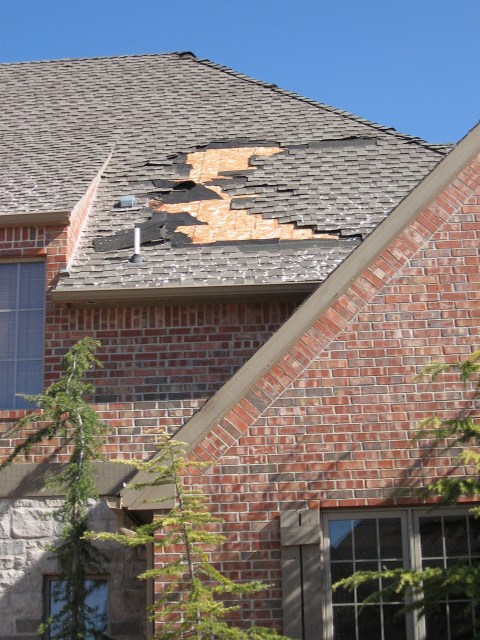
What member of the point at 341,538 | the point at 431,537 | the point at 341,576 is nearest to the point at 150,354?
the point at 341,538

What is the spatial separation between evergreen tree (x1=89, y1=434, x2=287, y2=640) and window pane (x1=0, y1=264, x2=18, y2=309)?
3781 millimetres

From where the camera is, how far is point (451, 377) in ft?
31.0

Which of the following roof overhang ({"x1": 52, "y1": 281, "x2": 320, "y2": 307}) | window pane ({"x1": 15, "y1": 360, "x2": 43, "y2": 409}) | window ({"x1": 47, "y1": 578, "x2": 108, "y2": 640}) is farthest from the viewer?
window pane ({"x1": 15, "y1": 360, "x2": 43, "y2": 409})

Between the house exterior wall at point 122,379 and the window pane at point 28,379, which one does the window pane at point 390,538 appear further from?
the window pane at point 28,379

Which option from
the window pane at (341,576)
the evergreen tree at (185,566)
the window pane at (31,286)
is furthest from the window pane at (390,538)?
the window pane at (31,286)

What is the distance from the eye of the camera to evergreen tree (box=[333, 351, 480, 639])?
25.5 ft

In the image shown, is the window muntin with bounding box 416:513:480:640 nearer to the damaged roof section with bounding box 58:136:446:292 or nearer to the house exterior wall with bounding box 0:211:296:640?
the house exterior wall with bounding box 0:211:296:640

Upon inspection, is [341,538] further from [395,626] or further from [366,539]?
[395,626]

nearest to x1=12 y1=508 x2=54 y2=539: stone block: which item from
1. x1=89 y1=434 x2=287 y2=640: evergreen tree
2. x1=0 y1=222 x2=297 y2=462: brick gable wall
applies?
x1=0 y1=222 x2=297 y2=462: brick gable wall

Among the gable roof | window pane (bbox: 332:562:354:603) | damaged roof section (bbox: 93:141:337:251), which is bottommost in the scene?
window pane (bbox: 332:562:354:603)

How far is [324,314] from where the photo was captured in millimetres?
9500

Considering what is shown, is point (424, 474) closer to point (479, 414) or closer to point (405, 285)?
point (479, 414)

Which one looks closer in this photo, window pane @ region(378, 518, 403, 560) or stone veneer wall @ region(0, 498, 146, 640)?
window pane @ region(378, 518, 403, 560)

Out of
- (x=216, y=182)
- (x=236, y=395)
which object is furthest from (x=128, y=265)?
(x=236, y=395)
